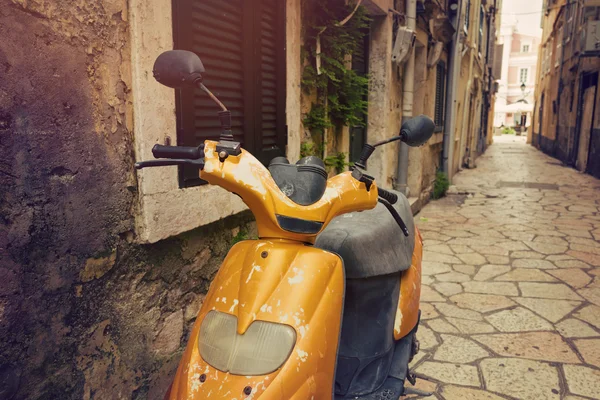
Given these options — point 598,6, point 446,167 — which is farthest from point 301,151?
point 598,6

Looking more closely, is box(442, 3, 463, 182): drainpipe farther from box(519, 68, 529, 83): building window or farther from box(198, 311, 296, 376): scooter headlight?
box(519, 68, 529, 83): building window

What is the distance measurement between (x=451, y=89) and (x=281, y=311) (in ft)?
32.3

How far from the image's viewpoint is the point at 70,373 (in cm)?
191

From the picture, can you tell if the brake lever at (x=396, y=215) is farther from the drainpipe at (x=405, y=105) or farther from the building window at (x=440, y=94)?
the building window at (x=440, y=94)

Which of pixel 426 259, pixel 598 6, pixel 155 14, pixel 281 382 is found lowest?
pixel 426 259

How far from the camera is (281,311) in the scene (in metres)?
1.31

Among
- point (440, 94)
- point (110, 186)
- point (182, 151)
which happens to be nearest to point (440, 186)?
point (440, 94)

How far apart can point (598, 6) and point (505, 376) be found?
12.2 metres

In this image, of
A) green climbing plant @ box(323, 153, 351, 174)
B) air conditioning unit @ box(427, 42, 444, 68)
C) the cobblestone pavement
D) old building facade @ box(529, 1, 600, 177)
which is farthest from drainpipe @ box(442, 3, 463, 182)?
green climbing plant @ box(323, 153, 351, 174)

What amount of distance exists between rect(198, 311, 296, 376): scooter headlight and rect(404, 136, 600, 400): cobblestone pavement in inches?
74.4

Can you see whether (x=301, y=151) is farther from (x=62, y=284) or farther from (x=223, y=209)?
(x=62, y=284)

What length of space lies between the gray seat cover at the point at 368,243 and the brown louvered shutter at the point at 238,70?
1014 millimetres

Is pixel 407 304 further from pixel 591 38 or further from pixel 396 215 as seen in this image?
pixel 591 38

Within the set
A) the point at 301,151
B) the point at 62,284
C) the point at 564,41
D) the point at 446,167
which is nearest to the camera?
the point at 62,284
